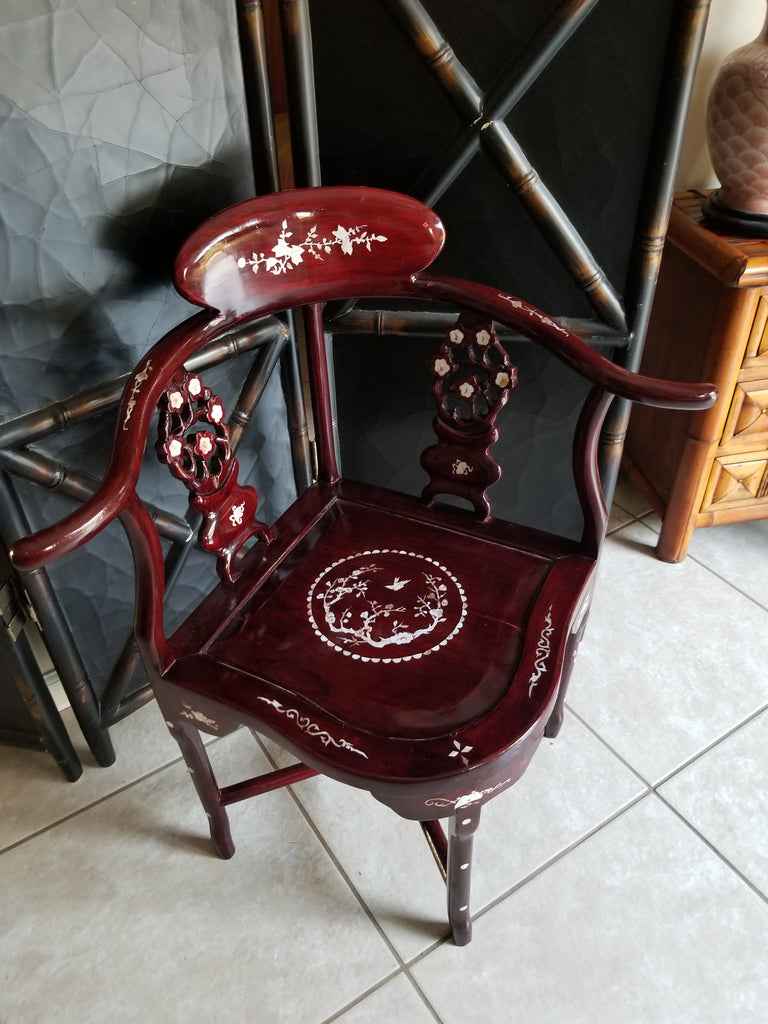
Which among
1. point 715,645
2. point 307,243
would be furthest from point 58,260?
point 715,645

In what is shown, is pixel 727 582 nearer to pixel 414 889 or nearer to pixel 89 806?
pixel 414 889

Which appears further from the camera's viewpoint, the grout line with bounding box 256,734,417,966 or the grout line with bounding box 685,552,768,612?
the grout line with bounding box 685,552,768,612

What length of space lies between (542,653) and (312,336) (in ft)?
1.97

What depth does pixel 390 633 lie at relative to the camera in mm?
1043

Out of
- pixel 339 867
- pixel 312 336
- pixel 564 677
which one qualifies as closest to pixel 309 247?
pixel 312 336

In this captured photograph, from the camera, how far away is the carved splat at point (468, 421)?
3.66 feet

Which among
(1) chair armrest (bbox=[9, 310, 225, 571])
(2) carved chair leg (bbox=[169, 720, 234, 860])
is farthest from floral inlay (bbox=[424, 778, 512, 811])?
(1) chair armrest (bbox=[9, 310, 225, 571])

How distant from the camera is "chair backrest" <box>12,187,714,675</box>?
928mm

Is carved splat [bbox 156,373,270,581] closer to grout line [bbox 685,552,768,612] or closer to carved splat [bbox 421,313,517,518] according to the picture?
carved splat [bbox 421,313,517,518]

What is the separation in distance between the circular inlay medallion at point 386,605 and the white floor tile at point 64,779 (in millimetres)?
584

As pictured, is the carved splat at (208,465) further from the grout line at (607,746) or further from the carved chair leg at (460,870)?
the grout line at (607,746)

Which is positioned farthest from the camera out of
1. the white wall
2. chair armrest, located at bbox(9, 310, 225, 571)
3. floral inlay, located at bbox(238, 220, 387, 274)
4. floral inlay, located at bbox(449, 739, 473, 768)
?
the white wall

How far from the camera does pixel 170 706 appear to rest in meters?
1.03

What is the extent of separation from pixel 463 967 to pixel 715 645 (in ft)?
2.72
